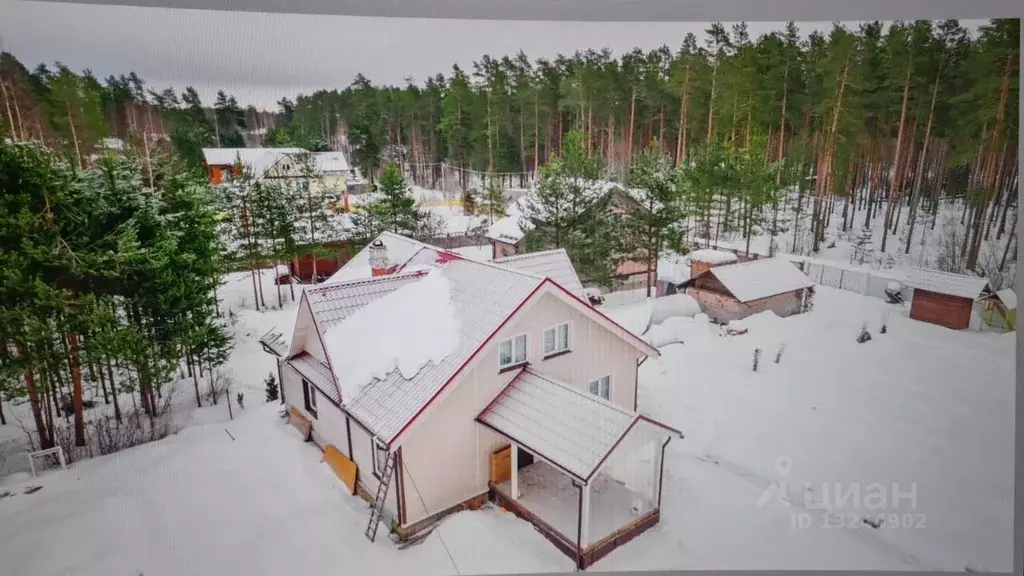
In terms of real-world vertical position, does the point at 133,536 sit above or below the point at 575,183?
below

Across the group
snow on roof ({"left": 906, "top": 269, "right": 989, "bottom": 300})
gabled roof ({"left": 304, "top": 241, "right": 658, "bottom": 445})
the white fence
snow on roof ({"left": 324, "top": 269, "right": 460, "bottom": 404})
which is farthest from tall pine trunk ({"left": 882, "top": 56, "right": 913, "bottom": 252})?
snow on roof ({"left": 324, "top": 269, "right": 460, "bottom": 404})

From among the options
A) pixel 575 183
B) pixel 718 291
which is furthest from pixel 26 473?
pixel 718 291

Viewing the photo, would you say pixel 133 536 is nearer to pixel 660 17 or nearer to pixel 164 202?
pixel 164 202

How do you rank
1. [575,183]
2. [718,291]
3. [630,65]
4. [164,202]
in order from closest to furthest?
1. [630,65]
2. [164,202]
3. [575,183]
4. [718,291]

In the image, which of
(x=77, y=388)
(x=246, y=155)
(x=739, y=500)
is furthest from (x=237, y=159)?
(x=739, y=500)

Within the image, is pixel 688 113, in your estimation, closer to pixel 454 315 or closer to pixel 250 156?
pixel 454 315

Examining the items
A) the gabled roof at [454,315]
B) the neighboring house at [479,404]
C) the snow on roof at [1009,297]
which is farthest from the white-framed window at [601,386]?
the snow on roof at [1009,297]
